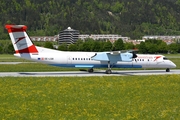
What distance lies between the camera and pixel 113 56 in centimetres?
4216

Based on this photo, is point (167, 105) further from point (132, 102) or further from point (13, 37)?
point (13, 37)

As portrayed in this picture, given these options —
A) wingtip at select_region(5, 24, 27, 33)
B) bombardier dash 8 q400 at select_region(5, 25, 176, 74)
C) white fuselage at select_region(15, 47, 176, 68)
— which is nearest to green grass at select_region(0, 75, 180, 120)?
bombardier dash 8 q400 at select_region(5, 25, 176, 74)

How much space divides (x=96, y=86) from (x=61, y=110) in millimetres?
9512

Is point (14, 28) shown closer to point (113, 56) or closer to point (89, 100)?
point (113, 56)

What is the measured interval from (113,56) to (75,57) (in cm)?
424

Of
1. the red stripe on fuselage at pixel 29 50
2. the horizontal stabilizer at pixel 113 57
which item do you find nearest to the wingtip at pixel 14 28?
the red stripe on fuselage at pixel 29 50

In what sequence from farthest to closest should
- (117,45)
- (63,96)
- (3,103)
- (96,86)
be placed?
(117,45)
(96,86)
(63,96)
(3,103)

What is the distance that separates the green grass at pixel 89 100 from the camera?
1728 centimetres

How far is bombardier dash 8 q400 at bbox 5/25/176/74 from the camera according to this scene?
38094 millimetres

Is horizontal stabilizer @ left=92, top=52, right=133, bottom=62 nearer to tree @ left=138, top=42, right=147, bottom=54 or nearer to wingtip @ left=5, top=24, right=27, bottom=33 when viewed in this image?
wingtip @ left=5, top=24, right=27, bottom=33

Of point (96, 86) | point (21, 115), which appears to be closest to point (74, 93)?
point (96, 86)

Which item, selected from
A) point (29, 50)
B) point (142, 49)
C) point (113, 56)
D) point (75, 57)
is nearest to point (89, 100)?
point (29, 50)

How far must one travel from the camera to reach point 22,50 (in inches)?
1502

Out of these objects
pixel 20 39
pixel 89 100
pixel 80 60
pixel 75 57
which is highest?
pixel 20 39
